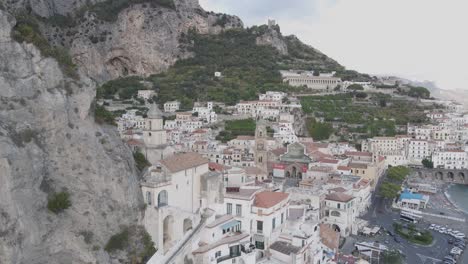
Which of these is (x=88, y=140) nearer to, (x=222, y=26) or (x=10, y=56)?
(x=10, y=56)

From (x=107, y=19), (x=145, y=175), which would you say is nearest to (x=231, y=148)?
(x=145, y=175)

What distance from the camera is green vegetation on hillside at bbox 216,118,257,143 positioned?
7294cm

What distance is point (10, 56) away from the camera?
88.4 feet

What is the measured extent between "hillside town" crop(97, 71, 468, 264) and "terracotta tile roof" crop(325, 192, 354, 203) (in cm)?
10

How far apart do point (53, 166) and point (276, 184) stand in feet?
72.5

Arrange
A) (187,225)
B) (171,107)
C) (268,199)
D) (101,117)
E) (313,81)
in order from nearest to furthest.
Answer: (187,225), (268,199), (101,117), (171,107), (313,81)

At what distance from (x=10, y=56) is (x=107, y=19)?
87.7 m

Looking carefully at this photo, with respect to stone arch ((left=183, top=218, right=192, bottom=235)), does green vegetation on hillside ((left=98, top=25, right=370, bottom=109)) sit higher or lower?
higher

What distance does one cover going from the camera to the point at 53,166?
26.3 m

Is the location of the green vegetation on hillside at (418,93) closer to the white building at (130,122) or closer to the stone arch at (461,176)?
the stone arch at (461,176)

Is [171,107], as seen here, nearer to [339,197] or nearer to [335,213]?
[339,197]

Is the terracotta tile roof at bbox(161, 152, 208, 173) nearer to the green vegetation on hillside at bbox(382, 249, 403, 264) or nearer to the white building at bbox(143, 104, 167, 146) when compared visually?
the white building at bbox(143, 104, 167, 146)

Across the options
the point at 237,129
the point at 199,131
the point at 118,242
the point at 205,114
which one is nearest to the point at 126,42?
the point at 205,114

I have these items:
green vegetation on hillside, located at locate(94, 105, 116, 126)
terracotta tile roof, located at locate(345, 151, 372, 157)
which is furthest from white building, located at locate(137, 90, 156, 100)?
green vegetation on hillside, located at locate(94, 105, 116, 126)
